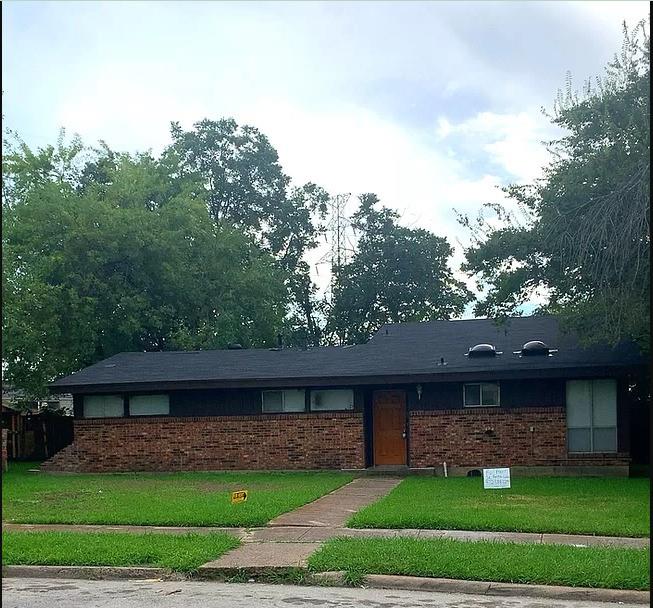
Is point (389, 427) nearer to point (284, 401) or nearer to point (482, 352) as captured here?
point (284, 401)

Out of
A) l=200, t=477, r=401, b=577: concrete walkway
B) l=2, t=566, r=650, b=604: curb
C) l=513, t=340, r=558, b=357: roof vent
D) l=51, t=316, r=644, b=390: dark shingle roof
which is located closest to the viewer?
l=2, t=566, r=650, b=604: curb

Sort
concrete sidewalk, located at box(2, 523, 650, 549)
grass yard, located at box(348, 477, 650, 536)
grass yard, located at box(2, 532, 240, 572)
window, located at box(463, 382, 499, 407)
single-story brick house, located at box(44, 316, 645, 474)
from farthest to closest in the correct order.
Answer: window, located at box(463, 382, 499, 407) → single-story brick house, located at box(44, 316, 645, 474) → grass yard, located at box(348, 477, 650, 536) → concrete sidewalk, located at box(2, 523, 650, 549) → grass yard, located at box(2, 532, 240, 572)

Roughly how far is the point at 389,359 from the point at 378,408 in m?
1.39

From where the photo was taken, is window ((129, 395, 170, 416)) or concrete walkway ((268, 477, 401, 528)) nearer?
concrete walkway ((268, 477, 401, 528))

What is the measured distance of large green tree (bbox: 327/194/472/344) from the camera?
159 feet

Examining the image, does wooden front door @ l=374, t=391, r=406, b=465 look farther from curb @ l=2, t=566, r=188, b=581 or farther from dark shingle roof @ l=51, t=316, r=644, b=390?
curb @ l=2, t=566, r=188, b=581

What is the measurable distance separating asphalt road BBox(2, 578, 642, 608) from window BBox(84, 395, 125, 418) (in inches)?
581

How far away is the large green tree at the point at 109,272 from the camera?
88.2ft

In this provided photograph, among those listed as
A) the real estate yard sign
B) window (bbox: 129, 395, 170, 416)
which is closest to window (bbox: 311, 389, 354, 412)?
window (bbox: 129, 395, 170, 416)

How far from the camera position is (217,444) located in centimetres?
2309

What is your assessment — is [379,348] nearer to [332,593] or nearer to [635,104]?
[635,104]

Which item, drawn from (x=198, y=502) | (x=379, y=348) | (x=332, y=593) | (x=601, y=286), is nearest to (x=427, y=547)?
(x=332, y=593)

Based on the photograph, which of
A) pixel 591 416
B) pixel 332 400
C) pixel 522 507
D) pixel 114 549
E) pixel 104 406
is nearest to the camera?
pixel 114 549

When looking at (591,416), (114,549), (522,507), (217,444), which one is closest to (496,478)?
(522,507)
